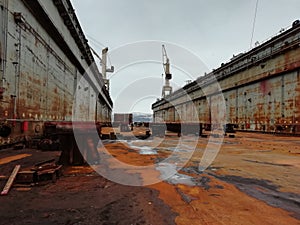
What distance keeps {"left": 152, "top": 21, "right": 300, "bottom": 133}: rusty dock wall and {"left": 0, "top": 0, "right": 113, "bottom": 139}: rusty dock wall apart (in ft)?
58.6

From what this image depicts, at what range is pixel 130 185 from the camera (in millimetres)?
4273

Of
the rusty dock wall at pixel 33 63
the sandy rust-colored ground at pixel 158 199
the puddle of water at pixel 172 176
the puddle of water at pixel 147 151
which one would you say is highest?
the rusty dock wall at pixel 33 63

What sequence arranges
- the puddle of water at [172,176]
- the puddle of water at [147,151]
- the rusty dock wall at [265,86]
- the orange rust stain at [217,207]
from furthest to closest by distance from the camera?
the rusty dock wall at [265,86], the puddle of water at [147,151], the puddle of water at [172,176], the orange rust stain at [217,207]

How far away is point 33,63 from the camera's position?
30.7ft

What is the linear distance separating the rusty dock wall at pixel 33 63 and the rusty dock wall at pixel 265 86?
17.9 metres

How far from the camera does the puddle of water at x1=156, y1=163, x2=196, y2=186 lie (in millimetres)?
4566

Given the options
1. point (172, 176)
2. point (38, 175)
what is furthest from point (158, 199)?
point (38, 175)

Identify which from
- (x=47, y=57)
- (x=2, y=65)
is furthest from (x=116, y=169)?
(x=47, y=57)

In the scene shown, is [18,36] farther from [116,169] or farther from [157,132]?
[157,132]

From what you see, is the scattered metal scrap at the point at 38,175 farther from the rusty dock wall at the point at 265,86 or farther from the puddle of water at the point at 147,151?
the rusty dock wall at the point at 265,86

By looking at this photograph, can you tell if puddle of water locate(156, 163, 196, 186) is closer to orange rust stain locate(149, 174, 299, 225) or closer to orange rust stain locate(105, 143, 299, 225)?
orange rust stain locate(105, 143, 299, 225)

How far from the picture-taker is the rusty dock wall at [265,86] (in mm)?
18766

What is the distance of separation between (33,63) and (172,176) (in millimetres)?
7760

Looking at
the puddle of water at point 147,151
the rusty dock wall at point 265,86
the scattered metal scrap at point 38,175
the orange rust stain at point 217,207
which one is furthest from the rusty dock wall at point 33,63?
the rusty dock wall at point 265,86
